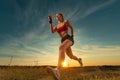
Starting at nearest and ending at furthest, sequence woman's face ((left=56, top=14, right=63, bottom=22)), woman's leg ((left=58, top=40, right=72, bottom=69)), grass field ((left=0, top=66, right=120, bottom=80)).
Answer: woman's leg ((left=58, top=40, right=72, bottom=69)) < woman's face ((left=56, top=14, right=63, bottom=22)) < grass field ((left=0, top=66, right=120, bottom=80))

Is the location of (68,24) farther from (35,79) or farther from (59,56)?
(35,79)

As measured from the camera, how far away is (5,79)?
14.8 meters

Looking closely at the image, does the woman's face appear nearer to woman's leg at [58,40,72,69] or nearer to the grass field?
woman's leg at [58,40,72,69]

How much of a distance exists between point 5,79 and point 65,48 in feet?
16.9

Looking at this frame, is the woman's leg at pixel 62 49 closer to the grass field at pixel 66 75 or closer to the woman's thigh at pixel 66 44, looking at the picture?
the woman's thigh at pixel 66 44

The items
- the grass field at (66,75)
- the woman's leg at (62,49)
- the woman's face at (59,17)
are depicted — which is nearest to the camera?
the woman's leg at (62,49)

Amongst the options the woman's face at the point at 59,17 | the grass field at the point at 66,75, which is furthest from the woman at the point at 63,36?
the grass field at the point at 66,75

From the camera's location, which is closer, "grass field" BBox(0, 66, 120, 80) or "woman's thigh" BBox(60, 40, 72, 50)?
"woman's thigh" BBox(60, 40, 72, 50)

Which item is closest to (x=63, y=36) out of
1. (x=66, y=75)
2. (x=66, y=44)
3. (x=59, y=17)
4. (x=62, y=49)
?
(x=66, y=44)

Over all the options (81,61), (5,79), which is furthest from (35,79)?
(81,61)

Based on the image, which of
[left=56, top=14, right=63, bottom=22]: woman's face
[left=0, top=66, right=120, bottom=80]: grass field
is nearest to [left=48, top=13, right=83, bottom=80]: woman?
[left=56, top=14, right=63, bottom=22]: woman's face

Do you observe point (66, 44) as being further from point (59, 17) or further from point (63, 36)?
point (59, 17)

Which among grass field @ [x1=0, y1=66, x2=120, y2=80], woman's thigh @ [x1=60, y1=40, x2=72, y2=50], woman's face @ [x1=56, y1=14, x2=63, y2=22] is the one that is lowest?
grass field @ [x1=0, y1=66, x2=120, y2=80]

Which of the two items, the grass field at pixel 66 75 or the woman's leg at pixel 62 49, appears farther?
the grass field at pixel 66 75
